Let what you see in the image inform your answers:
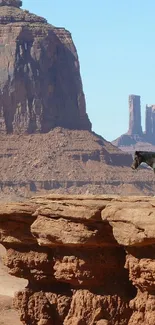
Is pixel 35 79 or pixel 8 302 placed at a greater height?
pixel 8 302

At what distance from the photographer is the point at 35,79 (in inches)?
6673

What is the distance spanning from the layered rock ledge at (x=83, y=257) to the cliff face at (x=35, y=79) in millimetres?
146789

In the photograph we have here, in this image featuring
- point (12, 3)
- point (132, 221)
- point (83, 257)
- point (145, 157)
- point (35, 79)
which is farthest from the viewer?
point (12, 3)

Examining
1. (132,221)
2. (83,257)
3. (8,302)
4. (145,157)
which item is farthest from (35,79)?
(132,221)

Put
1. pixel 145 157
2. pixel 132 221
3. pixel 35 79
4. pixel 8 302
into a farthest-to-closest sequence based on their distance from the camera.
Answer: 1. pixel 35 79
2. pixel 8 302
3. pixel 145 157
4. pixel 132 221

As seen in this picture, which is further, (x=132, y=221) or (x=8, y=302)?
(x=8, y=302)

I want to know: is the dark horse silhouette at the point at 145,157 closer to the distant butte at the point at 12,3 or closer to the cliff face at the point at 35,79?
the cliff face at the point at 35,79

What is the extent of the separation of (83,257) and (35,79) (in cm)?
15300

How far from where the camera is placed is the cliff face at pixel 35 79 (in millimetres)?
166500

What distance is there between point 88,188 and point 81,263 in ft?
452

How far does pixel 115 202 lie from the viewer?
16.2 m

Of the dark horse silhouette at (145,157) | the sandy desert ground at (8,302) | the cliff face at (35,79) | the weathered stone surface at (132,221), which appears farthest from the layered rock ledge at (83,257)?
the cliff face at (35,79)

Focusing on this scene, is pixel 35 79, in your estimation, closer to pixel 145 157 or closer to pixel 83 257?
pixel 145 157

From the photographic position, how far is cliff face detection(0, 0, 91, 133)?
166500 millimetres
